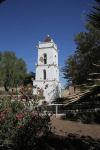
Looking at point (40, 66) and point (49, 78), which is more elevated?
point (40, 66)

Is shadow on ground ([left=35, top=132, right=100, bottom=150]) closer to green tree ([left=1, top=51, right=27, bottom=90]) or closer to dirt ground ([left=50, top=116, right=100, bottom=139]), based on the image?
dirt ground ([left=50, top=116, right=100, bottom=139])

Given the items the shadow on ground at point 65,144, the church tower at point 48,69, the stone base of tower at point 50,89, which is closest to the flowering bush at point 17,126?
the shadow on ground at point 65,144

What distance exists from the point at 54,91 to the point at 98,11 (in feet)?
88.3

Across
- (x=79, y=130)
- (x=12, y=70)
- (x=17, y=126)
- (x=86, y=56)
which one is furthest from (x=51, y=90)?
(x=17, y=126)

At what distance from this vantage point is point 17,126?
4.82 m

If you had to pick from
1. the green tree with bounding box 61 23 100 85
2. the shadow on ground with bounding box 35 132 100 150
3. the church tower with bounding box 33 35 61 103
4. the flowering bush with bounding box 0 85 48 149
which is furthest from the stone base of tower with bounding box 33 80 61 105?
the flowering bush with bounding box 0 85 48 149

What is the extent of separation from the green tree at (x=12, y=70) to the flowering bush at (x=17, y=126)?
34.5m

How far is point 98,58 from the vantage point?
14.0 metres

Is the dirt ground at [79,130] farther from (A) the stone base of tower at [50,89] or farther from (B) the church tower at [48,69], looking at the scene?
(B) the church tower at [48,69]

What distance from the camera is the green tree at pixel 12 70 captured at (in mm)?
39500

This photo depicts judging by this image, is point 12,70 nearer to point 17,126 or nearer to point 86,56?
point 86,56

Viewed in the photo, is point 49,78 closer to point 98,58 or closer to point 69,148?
point 98,58

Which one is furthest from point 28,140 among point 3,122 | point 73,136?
point 73,136

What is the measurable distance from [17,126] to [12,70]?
1441 inches
